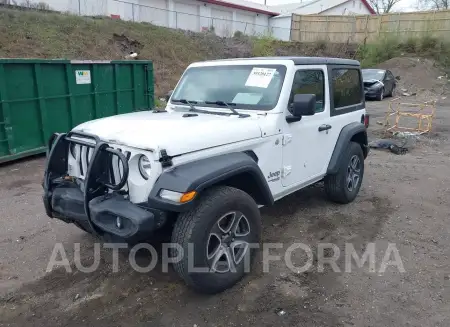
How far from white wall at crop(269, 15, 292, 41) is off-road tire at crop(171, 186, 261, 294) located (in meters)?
33.4

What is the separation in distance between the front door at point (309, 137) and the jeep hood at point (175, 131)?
59cm

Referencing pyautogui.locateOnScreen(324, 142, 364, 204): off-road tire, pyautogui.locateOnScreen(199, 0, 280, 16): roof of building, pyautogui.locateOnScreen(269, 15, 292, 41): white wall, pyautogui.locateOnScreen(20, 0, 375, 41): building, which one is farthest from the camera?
pyautogui.locateOnScreen(269, 15, 292, 41): white wall

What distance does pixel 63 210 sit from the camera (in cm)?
323

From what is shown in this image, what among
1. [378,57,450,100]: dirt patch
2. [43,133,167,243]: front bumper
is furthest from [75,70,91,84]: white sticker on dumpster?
[378,57,450,100]: dirt patch

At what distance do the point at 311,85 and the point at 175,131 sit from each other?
6.37 ft

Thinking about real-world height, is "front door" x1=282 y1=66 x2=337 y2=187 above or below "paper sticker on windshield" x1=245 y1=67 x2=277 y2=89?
below

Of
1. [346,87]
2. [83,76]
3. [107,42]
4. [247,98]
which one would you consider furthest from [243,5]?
[247,98]

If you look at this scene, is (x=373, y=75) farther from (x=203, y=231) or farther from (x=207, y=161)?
(x=203, y=231)

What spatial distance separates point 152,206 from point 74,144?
3.69 ft

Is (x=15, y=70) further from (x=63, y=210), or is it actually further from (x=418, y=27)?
(x=418, y=27)

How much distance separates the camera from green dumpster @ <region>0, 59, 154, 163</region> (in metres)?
7.11

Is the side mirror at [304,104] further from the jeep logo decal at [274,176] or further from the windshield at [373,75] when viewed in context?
the windshield at [373,75]

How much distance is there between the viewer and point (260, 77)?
3975 mm

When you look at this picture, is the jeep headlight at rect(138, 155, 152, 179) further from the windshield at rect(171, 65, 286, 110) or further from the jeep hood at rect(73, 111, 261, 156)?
the windshield at rect(171, 65, 286, 110)
